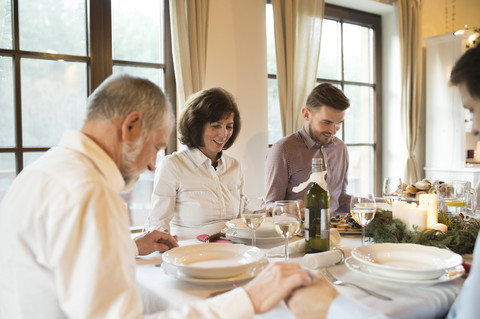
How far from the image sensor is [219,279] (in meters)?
1.05

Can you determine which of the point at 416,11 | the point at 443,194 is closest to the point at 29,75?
the point at 443,194

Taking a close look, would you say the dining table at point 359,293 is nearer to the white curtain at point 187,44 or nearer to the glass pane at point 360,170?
the white curtain at point 187,44

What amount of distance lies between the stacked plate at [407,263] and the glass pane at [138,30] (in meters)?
2.32

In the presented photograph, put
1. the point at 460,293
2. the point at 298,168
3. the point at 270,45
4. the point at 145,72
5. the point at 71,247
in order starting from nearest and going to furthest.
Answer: the point at 71,247 < the point at 460,293 < the point at 298,168 < the point at 145,72 < the point at 270,45

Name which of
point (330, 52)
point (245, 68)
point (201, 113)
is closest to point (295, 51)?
point (245, 68)

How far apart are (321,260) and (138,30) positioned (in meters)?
2.39

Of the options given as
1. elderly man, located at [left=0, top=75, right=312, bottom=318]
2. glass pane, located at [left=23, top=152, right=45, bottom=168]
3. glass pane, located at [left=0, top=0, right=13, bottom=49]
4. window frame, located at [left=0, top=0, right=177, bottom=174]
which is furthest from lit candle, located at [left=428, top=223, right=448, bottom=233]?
glass pane, located at [left=0, top=0, right=13, bottom=49]

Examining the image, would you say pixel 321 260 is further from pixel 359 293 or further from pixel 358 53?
pixel 358 53

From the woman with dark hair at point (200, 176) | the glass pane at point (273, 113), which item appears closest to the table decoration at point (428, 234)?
the woman with dark hair at point (200, 176)

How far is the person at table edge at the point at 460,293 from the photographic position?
2.72 feet

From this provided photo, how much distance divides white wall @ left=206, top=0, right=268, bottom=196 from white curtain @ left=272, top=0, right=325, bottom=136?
147 millimetres

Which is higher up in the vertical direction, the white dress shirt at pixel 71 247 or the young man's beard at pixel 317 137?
the young man's beard at pixel 317 137

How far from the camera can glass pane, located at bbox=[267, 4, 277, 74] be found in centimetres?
368

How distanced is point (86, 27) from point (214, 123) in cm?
130
